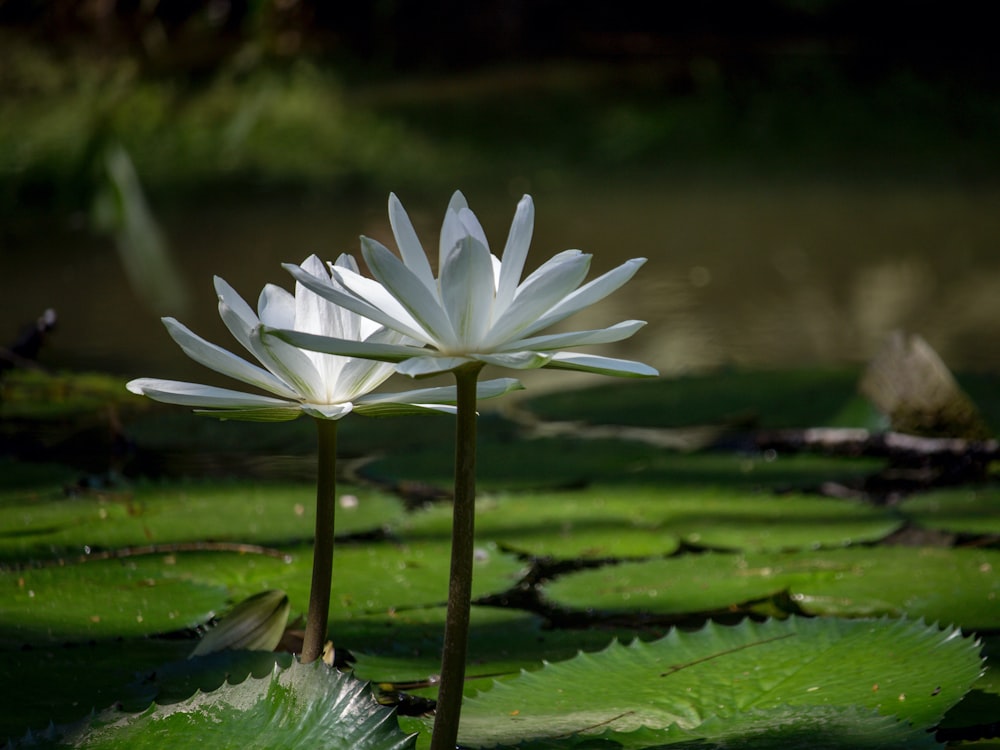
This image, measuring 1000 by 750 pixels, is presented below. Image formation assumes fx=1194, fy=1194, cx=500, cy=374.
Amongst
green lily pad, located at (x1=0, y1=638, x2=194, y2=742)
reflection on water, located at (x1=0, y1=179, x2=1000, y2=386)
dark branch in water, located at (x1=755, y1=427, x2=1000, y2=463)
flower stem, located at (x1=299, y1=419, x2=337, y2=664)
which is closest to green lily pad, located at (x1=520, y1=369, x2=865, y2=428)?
dark branch in water, located at (x1=755, y1=427, x2=1000, y2=463)

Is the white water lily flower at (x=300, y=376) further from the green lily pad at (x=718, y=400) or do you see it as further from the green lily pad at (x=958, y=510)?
the green lily pad at (x=718, y=400)

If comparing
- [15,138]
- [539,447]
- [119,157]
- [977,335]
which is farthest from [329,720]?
[15,138]

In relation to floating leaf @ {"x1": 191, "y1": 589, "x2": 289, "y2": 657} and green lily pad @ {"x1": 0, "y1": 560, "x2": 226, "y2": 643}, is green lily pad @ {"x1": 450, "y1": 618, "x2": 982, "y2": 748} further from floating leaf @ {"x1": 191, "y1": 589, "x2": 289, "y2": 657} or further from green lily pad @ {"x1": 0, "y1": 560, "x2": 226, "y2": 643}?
green lily pad @ {"x1": 0, "y1": 560, "x2": 226, "y2": 643}

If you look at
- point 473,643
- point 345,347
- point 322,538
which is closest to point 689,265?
point 473,643

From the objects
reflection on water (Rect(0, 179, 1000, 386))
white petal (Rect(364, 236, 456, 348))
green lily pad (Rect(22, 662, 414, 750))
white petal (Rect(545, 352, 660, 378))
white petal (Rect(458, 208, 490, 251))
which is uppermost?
reflection on water (Rect(0, 179, 1000, 386))

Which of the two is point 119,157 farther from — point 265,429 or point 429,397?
point 265,429

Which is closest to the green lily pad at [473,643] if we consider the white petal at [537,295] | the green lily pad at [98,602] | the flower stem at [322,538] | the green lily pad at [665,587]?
the green lily pad at [665,587]
